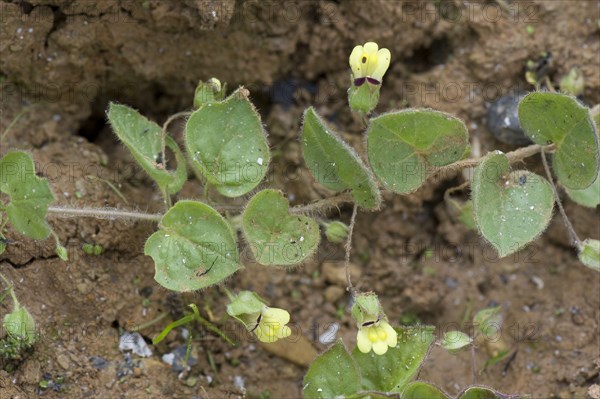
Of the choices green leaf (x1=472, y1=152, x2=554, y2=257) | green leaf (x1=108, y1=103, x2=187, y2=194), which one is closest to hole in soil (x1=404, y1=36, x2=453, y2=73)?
green leaf (x1=472, y1=152, x2=554, y2=257)

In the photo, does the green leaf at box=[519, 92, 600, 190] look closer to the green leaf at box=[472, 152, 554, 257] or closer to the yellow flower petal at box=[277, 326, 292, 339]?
the green leaf at box=[472, 152, 554, 257]

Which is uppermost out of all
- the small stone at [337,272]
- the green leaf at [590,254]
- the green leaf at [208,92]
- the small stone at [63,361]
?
the green leaf at [208,92]

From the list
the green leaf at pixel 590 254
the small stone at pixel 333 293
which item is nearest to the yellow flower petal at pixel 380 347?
the small stone at pixel 333 293

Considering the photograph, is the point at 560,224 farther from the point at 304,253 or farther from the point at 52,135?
the point at 52,135

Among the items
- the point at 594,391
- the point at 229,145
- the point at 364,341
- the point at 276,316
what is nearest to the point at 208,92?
the point at 229,145

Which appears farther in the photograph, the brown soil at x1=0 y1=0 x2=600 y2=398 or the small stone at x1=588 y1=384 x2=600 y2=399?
the brown soil at x1=0 y1=0 x2=600 y2=398

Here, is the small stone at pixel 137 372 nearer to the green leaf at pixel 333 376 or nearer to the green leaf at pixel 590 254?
the green leaf at pixel 333 376

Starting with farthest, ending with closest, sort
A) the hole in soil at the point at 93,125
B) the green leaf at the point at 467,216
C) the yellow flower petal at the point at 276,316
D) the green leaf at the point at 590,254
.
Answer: the hole in soil at the point at 93,125, the green leaf at the point at 467,216, the green leaf at the point at 590,254, the yellow flower petal at the point at 276,316

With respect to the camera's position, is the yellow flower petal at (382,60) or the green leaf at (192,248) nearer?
the green leaf at (192,248)
